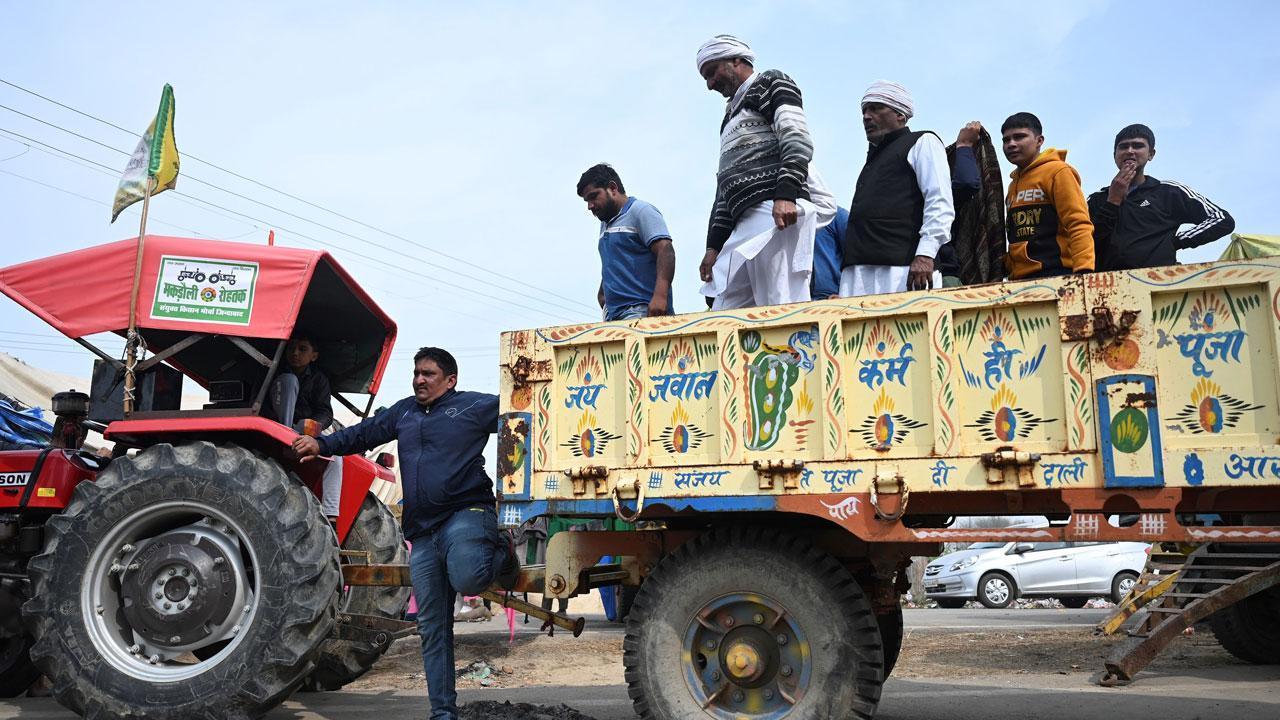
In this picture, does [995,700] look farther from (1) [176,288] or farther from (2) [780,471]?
(1) [176,288]

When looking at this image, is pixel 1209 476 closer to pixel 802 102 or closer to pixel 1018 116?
pixel 1018 116

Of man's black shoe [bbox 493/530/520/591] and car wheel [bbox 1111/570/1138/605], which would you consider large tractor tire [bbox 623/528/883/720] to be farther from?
car wheel [bbox 1111/570/1138/605]

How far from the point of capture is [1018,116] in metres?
5.38

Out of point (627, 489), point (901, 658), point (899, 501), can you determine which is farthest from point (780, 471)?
point (901, 658)

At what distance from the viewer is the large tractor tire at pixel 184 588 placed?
483 centimetres

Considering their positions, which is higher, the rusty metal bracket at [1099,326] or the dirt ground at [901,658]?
the rusty metal bracket at [1099,326]

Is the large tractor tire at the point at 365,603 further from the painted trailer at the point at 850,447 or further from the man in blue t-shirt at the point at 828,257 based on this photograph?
the man in blue t-shirt at the point at 828,257

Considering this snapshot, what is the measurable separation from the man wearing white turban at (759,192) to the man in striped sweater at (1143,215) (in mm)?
1640

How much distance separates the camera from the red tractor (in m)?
4.89

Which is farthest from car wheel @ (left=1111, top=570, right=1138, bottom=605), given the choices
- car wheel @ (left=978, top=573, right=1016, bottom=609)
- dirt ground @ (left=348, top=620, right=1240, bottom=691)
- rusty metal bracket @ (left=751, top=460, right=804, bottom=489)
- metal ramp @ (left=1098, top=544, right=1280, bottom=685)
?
rusty metal bracket @ (left=751, top=460, right=804, bottom=489)

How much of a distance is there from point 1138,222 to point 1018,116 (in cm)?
112

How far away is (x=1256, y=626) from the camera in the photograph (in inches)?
298

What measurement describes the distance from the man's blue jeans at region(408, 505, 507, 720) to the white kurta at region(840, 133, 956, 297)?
2.32m

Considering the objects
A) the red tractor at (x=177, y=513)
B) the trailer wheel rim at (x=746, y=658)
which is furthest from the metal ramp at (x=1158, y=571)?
the red tractor at (x=177, y=513)
